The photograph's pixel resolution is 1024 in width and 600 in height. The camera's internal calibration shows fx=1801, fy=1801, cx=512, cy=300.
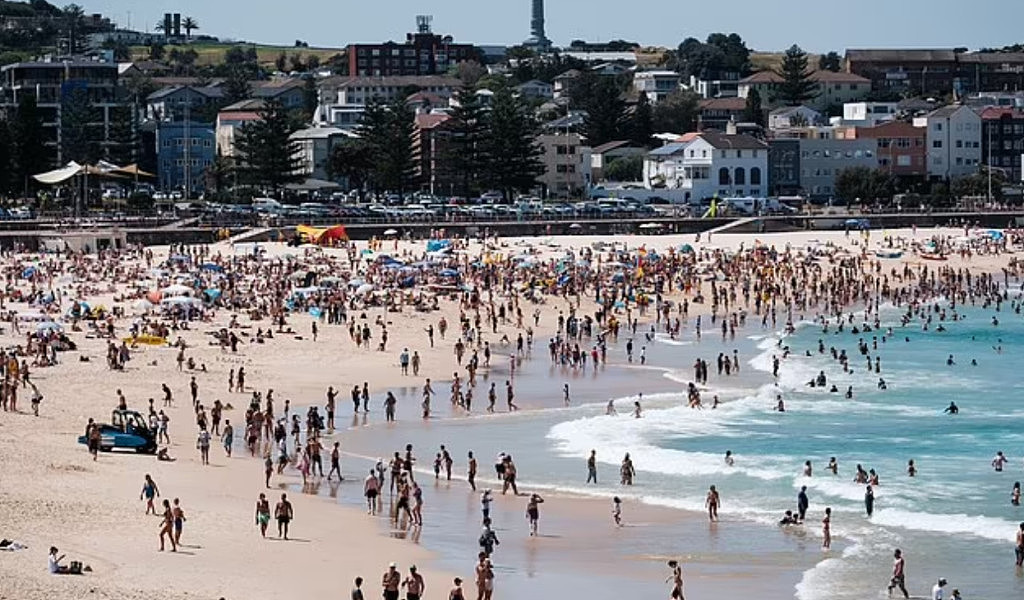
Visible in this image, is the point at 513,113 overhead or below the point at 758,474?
overhead

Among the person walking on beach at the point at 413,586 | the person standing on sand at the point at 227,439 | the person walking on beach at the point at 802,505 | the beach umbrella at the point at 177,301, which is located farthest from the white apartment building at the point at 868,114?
the person walking on beach at the point at 413,586

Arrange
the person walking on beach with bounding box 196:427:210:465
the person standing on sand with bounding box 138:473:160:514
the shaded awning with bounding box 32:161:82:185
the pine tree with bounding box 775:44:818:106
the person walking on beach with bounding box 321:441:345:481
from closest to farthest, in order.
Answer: the person standing on sand with bounding box 138:473:160:514
the person walking on beach with bounding box 321:441:345:481
the person walking on beach with bounding box 196:427:210:465
the shaded awning with bounding box 32:161:82:185
the pine tree with bounding box 775:44:818:106

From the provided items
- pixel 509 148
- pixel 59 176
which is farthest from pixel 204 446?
pixel 509 148

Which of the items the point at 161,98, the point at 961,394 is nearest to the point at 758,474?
the point at 961,394

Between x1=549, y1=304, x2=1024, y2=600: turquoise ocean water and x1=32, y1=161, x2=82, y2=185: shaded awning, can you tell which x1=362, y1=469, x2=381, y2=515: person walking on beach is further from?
x1=32, y1=161, x2=82, y2=185: shaded awning

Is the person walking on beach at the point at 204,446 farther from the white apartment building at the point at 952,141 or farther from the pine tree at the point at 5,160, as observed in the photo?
the white apartment building at the point at 952,141

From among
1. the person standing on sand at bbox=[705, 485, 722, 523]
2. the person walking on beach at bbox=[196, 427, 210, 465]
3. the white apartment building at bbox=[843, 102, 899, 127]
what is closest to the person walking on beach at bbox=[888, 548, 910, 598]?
the person standing on sand at bbox=[705, 485, 722, 523]

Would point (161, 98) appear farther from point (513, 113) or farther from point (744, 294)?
point (744, 294)
